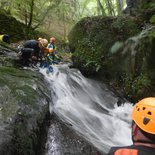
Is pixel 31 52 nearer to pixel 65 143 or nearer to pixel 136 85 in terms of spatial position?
pixel 136 85

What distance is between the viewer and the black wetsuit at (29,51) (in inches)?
388

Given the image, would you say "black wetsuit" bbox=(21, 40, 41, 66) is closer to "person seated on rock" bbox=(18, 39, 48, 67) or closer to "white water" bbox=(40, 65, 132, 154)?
"person seated on rock" bbox=(18, 39, 48, 67)

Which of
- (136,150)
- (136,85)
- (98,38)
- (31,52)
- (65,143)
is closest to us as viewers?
(136,150)

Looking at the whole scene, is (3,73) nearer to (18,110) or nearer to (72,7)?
(18,110)

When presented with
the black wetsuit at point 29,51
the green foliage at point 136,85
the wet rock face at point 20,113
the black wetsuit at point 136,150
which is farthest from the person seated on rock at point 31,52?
the black wetsuit at point 136,150

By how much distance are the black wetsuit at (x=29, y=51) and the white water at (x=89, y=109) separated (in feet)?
1.65

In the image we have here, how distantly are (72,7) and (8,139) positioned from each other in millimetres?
16221

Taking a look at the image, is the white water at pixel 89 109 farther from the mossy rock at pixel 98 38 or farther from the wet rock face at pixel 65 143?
the mossy rock at pixel 98 38

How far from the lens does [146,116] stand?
2.33 meters

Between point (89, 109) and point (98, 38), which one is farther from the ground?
point (98, 38)

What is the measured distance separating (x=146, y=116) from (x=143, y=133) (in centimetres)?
12

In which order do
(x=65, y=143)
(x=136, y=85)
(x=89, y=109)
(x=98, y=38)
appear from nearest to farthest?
(x=65, y=143), (x=89, y=109), (x=136, y=85), (x=98, y=38)

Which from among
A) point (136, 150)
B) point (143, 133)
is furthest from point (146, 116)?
point (136, 150)

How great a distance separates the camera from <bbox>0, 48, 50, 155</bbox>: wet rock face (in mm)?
4766
